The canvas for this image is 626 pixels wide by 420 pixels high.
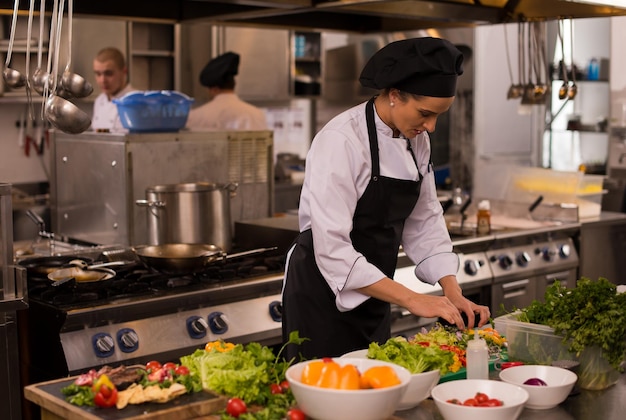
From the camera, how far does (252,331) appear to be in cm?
394

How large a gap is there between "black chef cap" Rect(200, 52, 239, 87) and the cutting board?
14.3ft

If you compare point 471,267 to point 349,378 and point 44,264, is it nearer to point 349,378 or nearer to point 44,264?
point 44,264

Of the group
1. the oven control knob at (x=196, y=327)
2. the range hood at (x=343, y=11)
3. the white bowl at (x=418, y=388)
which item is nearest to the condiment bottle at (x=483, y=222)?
the range hood at (x=343, y=11)

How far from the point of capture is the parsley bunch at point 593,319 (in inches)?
98.0

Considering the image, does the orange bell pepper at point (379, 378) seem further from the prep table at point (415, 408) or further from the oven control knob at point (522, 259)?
the oven control knob at point (522, 259)

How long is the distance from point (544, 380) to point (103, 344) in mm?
1754

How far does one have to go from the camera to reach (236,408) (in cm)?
212

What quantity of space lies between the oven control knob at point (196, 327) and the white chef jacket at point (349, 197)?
0.80m

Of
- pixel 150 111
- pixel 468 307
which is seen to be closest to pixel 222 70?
pixel 150 111

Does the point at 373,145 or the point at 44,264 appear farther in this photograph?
the point at 44,264

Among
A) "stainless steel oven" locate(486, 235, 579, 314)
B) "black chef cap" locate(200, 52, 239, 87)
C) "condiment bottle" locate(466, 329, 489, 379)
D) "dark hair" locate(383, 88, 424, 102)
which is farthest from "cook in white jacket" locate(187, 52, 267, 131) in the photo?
"condiment bottle" locate(466, 329, 489, 379)

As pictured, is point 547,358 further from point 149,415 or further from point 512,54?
point 512,54

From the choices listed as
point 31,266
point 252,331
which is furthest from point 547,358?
point 31,266

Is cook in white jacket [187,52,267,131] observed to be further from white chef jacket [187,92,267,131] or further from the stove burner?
the stove burner
